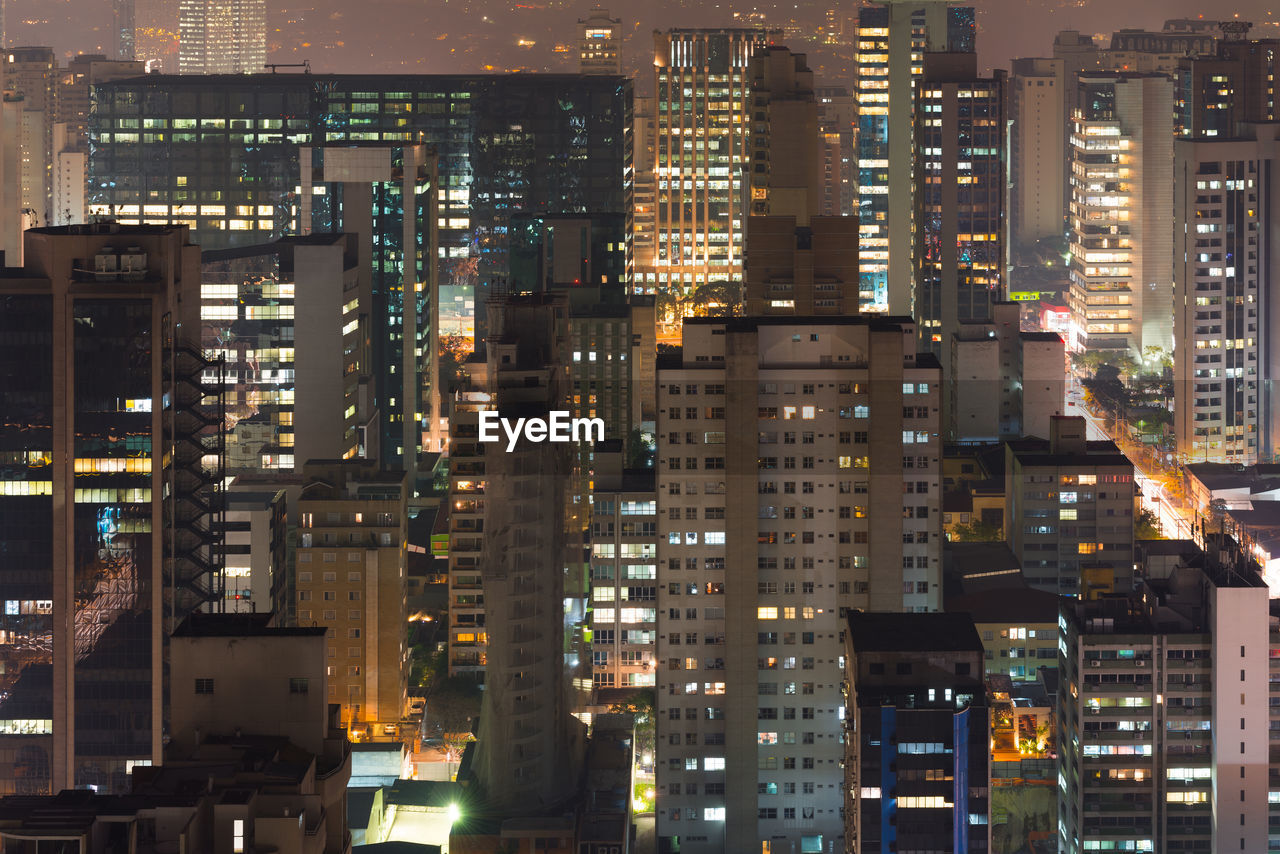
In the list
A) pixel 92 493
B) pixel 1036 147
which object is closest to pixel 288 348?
pixel 92 493

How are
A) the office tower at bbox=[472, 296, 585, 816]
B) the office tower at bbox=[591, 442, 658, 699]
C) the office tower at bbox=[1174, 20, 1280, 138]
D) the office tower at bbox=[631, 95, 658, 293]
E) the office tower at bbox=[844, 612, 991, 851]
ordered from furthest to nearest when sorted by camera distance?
the office tower at bbox=[631, 95, 658, 293]
the office tower at bbox=[1174, 20, 1280, 138]
the office tower at bbox=[591, 442, 658, 699]
the office tower at bbox=[472, 296, 585, 816]
the office tower at bbox=[844, 612, 991, 851]

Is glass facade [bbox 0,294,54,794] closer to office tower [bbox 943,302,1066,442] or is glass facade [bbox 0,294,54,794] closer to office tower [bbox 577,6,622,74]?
office tower [bbox 943,302,1066,442]

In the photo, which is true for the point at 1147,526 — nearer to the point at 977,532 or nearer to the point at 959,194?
the point at 977,532

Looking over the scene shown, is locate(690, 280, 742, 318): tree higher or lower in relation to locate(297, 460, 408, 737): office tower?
higher

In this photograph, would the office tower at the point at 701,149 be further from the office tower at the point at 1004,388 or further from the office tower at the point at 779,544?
the office tower at the point at 779,544

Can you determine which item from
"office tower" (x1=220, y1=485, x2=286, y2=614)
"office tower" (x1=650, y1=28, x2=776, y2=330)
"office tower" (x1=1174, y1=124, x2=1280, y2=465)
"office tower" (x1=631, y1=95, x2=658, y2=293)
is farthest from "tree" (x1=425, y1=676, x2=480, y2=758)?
"office tower" (x1=650, y1=28, x2=776, y2=330)

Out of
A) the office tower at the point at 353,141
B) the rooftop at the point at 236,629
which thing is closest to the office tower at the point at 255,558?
the rooftop at the point at 236,629
